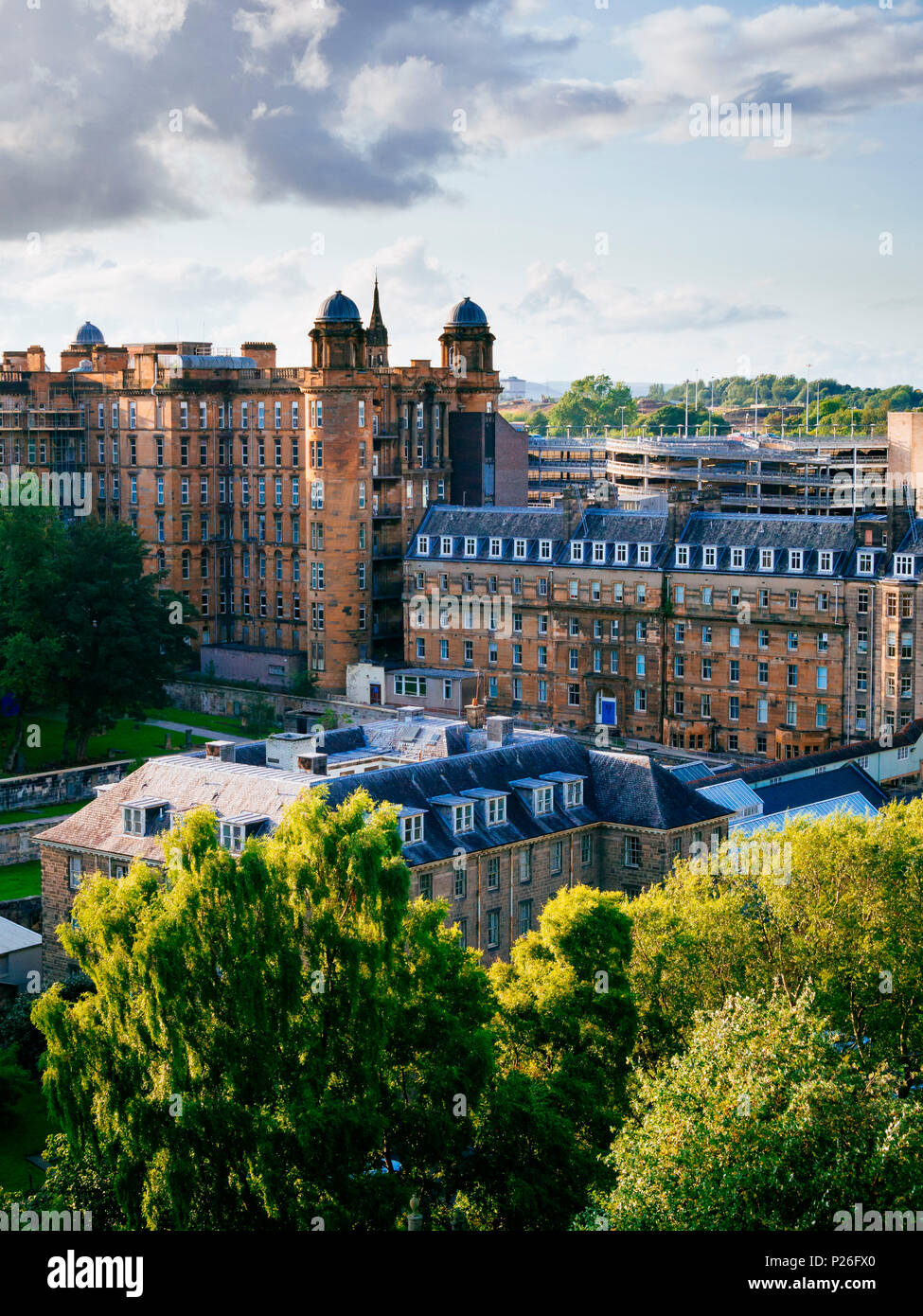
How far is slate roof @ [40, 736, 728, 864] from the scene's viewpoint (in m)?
52.3

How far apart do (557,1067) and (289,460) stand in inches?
3218

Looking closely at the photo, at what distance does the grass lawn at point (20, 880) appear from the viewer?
2630 inches

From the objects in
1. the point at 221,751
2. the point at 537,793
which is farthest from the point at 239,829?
the point at 537,793

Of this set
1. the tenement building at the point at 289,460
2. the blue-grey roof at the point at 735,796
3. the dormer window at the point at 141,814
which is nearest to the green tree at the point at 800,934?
the blue-grey roof at the point at 735,796

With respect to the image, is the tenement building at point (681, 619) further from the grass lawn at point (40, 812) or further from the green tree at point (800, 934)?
the green tree at point (800, 934)

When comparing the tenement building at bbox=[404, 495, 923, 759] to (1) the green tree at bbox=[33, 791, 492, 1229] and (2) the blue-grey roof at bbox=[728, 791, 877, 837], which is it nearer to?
(2) the blue-grey roof at bbox=[728, 791, 877, 837]

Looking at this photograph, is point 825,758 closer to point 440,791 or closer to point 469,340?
point 440,791

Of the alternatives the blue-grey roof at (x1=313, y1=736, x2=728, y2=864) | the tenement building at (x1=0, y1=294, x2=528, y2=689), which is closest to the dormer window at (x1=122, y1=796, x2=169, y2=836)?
the blue-grey roof at (x1=313, y1=736, x2=728, y2=864)

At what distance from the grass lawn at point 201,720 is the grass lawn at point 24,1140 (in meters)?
51.6

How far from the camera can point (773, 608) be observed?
302 ft
